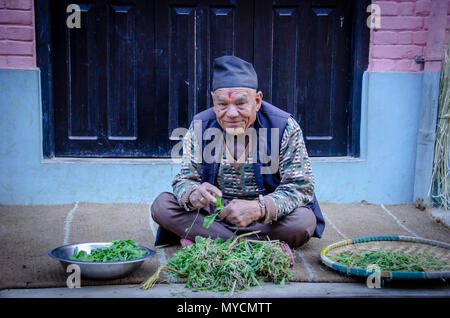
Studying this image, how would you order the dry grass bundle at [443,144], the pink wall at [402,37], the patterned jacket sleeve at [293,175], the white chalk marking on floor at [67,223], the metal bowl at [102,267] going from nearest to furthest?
the metal bowl at [102,267] → the patterned jacket sleeve at [293,175] → the white chalk marking on floor at [67,223] → the dry grass bundle at [443,144] → the pink wall at [402,37]

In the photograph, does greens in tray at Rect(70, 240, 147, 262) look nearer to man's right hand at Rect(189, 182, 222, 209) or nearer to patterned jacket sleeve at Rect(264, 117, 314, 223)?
man's right hand at Rect(189, 182, 222, 209)

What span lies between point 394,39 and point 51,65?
3.13 metres

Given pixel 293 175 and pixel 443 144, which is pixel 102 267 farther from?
pixel 443 144

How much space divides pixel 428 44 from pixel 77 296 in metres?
3.74

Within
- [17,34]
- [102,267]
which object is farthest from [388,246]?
[17,34]

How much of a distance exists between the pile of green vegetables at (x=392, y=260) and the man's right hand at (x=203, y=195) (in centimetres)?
81

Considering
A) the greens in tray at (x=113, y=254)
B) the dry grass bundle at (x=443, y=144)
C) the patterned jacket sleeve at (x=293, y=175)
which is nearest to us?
the greens in tray at (x=113, y=254)

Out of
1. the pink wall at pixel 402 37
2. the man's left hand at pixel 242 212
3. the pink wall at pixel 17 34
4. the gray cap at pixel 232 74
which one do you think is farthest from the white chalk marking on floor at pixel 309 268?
the pink wall at pixel 17 34

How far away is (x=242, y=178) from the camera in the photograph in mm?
3164

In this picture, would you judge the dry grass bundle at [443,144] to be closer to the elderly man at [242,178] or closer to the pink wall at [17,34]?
the elderly man at [242,178]

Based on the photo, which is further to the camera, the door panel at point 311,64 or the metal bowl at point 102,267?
the door panel at point 311,64

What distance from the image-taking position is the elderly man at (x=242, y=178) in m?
2.88

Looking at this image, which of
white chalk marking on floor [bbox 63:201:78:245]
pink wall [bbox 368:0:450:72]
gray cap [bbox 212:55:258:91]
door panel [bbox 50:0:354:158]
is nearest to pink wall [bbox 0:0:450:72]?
pink wall [bbox 368:0:450:72]

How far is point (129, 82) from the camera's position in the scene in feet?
14.8
